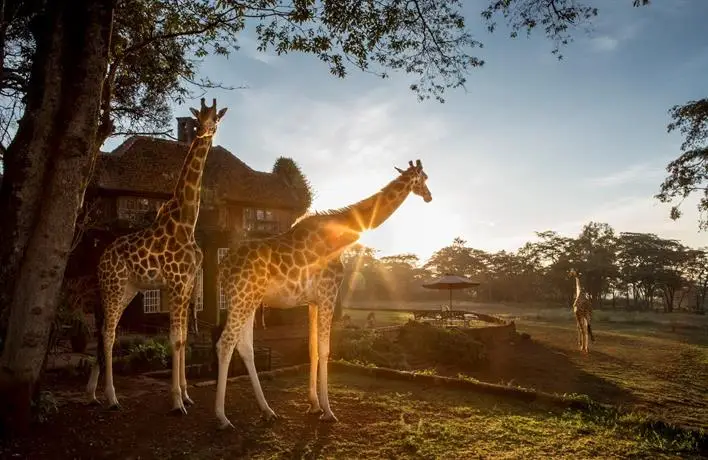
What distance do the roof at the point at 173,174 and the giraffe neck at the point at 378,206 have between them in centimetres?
1395

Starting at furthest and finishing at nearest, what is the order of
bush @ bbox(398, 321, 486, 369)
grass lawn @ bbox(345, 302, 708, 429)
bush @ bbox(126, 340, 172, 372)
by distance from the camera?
1. bush @ bbox(398, 321, 486, 369)
2. bush @ bbox(126, 340, 172, 372)
3. grass lawn @ bbox(345, 302, 708, 429)

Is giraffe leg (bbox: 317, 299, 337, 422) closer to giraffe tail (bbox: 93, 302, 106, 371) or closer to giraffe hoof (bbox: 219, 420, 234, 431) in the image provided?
giraffe hoof (bbox: 219, 420, 234, 431)

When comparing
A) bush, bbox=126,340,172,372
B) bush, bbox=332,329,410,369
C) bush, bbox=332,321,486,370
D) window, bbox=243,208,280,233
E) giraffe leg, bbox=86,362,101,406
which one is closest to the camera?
giraffe leg, bbox=86,362,101,406

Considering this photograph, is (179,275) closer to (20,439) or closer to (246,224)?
(20,439)

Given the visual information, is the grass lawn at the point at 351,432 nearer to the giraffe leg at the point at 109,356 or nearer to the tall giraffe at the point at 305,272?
the giraffe leg at the point at 109,356

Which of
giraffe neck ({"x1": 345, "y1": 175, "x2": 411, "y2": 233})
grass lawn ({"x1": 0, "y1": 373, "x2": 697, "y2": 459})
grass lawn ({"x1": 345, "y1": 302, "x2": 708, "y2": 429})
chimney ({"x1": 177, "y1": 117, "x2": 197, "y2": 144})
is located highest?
chimney ({"x1": 177, "y1": 117, "x2": 197, "y2": 144})

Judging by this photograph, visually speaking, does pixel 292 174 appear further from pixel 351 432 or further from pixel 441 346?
pixel 351 432

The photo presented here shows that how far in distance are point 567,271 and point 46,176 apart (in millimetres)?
57291

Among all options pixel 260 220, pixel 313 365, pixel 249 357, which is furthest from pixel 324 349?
pixel 260 220

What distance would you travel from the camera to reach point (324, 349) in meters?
6.31

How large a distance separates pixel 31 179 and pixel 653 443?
7.82 m

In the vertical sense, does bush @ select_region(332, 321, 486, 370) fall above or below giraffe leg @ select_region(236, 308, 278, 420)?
below

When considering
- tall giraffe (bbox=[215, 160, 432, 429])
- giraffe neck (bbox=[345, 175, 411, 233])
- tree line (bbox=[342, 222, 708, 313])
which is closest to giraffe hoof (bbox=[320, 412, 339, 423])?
tall giraffe (bbox=[215, 160, 432, 429])

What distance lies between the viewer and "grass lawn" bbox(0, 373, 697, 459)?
4984 millimetres
